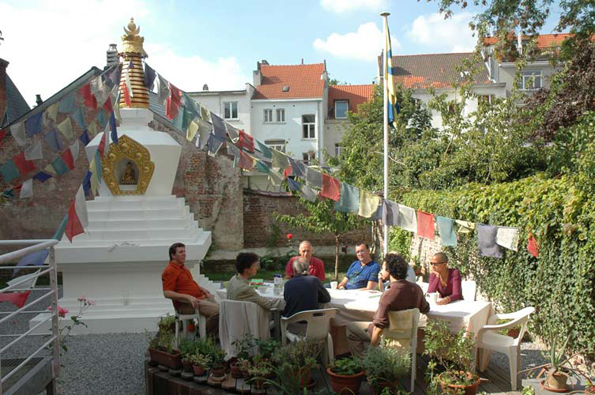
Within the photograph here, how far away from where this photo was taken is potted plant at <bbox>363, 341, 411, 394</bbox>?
15.2 ft

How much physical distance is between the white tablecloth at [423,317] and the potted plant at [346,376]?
1.14 metres

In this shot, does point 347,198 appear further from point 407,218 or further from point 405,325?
point 405,325

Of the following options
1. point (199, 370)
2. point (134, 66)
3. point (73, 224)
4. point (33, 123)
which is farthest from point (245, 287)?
point (134, 66)

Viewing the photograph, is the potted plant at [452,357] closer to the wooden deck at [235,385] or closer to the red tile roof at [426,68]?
the wooden deck at [235,385]

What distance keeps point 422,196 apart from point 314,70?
79.3ft

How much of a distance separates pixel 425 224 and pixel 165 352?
3.83 metres

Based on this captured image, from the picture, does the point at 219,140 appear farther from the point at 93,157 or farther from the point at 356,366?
the point at 356,366

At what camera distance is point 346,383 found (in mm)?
4660

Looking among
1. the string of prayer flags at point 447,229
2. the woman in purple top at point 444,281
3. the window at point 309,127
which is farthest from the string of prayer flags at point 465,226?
the window at point 309,127

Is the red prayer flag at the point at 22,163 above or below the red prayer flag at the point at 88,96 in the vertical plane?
below

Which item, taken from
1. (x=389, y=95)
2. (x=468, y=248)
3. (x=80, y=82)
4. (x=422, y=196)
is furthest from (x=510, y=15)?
(x=80, y=82)

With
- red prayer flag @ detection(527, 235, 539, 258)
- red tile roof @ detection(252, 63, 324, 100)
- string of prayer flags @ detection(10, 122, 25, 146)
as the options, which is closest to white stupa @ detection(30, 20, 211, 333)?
string of prayer flags @ detection(10, 122, 25, 146)

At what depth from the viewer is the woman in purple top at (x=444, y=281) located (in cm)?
614

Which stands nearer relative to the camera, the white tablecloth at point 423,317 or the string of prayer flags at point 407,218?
the white tablecloth at point 423,317
